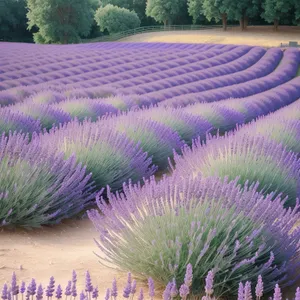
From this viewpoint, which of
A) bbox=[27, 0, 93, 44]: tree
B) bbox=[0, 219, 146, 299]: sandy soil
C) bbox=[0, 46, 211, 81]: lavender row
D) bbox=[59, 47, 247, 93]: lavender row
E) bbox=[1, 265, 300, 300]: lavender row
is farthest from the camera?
bbox=[27, 0, 93, 44]: tree

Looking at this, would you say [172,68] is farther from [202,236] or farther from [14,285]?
[14,285]

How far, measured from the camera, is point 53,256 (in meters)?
3.21

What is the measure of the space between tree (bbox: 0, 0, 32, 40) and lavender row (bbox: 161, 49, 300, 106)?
29.4 m

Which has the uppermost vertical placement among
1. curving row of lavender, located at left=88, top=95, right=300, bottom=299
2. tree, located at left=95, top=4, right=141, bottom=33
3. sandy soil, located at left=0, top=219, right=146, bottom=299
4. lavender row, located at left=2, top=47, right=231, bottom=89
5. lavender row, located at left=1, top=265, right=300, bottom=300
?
lavender row, located at left=1, top=265, right=300, bottom=300

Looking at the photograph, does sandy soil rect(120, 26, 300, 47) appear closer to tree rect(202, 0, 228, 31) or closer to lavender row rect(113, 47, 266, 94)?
tree rect(202, 0, 228, 31)

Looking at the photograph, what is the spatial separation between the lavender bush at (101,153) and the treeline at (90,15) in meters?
40.0

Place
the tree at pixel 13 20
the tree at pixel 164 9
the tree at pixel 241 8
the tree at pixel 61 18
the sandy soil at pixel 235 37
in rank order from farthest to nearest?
1. the tree at pixel 164 9
2. the tree at pixel 13 20
3. the tree at pixel 241 8
4. the tree at pixel 61 18
5. the sandy soil at pixel 235 37

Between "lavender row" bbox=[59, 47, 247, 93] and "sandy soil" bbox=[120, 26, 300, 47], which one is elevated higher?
"lavender row" bbox=[59, 47, 247, 93]

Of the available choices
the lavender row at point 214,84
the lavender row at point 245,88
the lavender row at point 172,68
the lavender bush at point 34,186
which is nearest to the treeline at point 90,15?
the lavender row at point 214,84

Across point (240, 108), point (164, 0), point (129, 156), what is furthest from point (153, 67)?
point (164, 0)

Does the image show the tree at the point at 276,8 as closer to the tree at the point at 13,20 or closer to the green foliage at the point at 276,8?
the green foliage at the point at 276,8

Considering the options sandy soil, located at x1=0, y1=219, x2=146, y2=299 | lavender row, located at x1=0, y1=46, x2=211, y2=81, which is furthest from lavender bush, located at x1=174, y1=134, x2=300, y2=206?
lavender row, located at x1=0, y1=46, x2=211, y2=81

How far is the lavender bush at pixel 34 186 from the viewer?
3.70m

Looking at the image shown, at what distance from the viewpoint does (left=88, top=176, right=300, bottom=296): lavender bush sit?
2.67 meters
